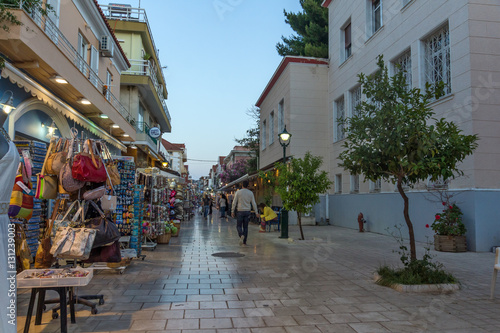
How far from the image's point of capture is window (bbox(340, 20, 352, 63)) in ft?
65.4

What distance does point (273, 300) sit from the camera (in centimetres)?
515

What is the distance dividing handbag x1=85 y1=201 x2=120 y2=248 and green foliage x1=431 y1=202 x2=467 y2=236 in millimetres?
8804

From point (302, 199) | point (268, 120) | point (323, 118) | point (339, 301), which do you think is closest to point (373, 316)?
point (339, 301)

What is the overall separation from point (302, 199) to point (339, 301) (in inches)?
277

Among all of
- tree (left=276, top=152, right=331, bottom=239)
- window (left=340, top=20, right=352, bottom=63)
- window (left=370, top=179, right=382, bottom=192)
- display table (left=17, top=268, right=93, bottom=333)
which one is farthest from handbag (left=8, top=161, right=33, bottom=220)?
window (left=340, top=20, right=352, bottom=63)

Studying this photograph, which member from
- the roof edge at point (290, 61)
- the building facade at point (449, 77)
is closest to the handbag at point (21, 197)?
the building facade at point (449, 77)

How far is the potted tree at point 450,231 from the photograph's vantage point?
984 cm

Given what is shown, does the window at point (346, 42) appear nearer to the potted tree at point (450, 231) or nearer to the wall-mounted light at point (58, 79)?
the potted tree at point (450, 231)

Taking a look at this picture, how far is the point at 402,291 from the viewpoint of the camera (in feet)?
18.4

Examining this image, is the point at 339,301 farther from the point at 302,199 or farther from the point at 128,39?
the point at 128,39

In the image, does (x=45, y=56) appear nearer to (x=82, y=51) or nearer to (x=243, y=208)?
Result: (x=82, y=51)

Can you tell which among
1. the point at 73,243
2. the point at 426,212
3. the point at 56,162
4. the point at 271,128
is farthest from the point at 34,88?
the point at 271,128

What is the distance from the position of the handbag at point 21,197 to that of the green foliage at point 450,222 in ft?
31.9

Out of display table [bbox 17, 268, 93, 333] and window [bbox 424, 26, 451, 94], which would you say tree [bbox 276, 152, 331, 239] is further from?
display table [bbox 17, 268, 93, 333]
